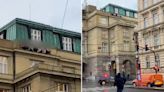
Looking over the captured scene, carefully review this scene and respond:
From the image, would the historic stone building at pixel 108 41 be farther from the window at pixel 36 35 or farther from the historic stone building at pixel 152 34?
the window at pixel 36 35

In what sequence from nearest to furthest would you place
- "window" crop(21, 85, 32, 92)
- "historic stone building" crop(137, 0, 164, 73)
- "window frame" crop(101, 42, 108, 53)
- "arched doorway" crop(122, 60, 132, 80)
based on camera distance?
"historic stone building" crop(137, 0, 164, 73) → "arched doorway" crop(122, 60, 132, 80) → "window frame" crop(101, 42, 108, 53) → "window" crop(21, 85, 32, 92)

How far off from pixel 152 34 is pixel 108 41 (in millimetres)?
336

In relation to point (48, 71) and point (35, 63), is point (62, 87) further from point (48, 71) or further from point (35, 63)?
point (35, 63)

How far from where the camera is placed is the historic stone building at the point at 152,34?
1.35 metres

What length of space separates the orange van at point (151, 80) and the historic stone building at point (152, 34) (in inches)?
0.9

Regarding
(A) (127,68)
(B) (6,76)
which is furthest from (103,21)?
(B) (6,76)

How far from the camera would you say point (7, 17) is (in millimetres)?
2373

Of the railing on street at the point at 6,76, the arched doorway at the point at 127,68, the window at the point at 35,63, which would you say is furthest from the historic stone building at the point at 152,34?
the railing on street at the point at 6,76

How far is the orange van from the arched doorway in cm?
6

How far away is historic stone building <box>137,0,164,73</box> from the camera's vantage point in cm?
135

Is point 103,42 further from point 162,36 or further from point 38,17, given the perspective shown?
point 38,17

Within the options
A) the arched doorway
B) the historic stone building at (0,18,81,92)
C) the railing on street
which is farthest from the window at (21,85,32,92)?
the arched doorway

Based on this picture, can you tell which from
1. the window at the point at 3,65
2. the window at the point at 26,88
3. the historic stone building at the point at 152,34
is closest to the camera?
the historic stone building at the point at 152,34

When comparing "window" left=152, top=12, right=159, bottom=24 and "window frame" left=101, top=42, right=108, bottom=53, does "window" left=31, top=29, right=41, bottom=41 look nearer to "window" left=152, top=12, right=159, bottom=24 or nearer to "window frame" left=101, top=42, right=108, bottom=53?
"window frame" left=101, top=42, right=108, bottom=53
